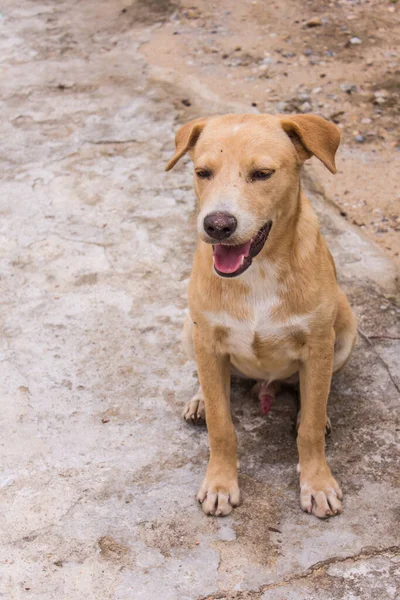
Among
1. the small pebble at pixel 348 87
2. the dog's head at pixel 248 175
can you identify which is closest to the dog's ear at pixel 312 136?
the dog's head at pixel 248 175

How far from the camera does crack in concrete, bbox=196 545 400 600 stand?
3.11m

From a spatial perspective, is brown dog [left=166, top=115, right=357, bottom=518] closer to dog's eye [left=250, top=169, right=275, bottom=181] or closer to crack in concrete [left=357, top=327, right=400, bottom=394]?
dog's eye [left=250, top=169, right=275, bottom=181]

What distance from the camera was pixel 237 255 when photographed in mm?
3146

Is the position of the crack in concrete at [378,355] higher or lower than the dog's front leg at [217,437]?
lower

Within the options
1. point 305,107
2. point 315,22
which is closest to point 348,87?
point 305,107

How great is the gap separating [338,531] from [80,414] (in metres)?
1.50

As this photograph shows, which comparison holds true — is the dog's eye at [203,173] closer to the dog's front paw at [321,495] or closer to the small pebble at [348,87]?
the dog's front paw at [321,495]

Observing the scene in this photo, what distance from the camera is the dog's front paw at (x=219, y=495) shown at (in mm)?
3467

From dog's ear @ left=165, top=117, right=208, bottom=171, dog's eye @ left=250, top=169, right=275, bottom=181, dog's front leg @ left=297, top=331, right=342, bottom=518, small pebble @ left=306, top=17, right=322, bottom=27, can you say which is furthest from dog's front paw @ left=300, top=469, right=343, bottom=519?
small pebble @ left=306, top=17, right=322, bottom=27

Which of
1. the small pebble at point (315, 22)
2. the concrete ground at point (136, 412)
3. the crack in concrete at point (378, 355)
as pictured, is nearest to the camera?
the concrete ground at point (136, 412)

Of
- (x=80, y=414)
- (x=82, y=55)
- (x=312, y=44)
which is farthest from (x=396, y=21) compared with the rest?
(x=80, y=414)

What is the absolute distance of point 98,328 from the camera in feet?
15.3

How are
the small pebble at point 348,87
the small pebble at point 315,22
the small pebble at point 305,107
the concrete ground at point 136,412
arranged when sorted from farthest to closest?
1. the small pebble at point 315,22
2. the small pebble at point 348,87
3. the small pebble at point 305,107
4. the concrete ground at point 136,412

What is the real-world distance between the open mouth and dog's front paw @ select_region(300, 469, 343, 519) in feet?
3.54
